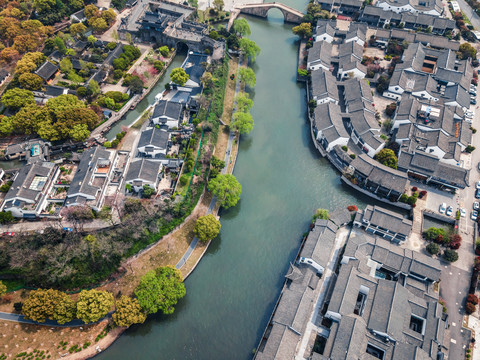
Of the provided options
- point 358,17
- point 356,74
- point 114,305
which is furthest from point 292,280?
point 358,17

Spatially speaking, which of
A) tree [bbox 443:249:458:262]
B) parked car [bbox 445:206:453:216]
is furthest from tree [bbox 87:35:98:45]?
tree [bbox 443:249:458:262]

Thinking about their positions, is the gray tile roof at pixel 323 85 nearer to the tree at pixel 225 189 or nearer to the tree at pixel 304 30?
the tree at pixel 304 30

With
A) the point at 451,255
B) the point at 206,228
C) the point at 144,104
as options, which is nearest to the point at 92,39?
the point at 144,104

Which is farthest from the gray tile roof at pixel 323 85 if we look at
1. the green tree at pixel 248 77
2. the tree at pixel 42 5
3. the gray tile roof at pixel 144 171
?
the tree at pixel 42 5

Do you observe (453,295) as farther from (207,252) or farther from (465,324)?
(207,252)

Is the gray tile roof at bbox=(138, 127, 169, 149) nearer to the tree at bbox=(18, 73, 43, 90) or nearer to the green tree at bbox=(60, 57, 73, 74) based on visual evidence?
the tree at bbox=(18, 73, 43, 90)

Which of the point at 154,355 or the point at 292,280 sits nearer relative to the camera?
the point at 154,355
